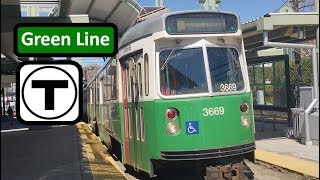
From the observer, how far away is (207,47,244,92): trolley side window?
7.82 meters

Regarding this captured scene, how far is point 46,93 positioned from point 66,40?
0.45 meters

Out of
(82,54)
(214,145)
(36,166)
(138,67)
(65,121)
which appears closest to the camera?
(65,121)

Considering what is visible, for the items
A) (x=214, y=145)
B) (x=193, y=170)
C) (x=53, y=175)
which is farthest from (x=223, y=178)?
(x=53, y=175)

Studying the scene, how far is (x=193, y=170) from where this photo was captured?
31.4 ft

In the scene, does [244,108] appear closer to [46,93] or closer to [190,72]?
[190,72]

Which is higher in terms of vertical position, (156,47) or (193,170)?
(156,47)

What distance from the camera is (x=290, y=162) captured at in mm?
10297

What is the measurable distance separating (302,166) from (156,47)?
434cm

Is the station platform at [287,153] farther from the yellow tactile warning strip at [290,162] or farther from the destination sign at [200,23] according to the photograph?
the destination sign at [200,23]

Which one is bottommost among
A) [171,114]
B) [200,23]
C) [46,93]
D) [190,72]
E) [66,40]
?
Answer: [171,114]

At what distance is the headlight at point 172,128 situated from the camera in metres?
7.52

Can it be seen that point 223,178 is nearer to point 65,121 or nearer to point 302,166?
point 302,166

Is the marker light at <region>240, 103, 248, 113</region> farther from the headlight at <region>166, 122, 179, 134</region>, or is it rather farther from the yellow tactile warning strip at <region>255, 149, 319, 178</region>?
the yellow tactile warning strip at <region>255, 149, 319, 178</region>

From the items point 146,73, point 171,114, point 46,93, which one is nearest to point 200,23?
point 146,73
